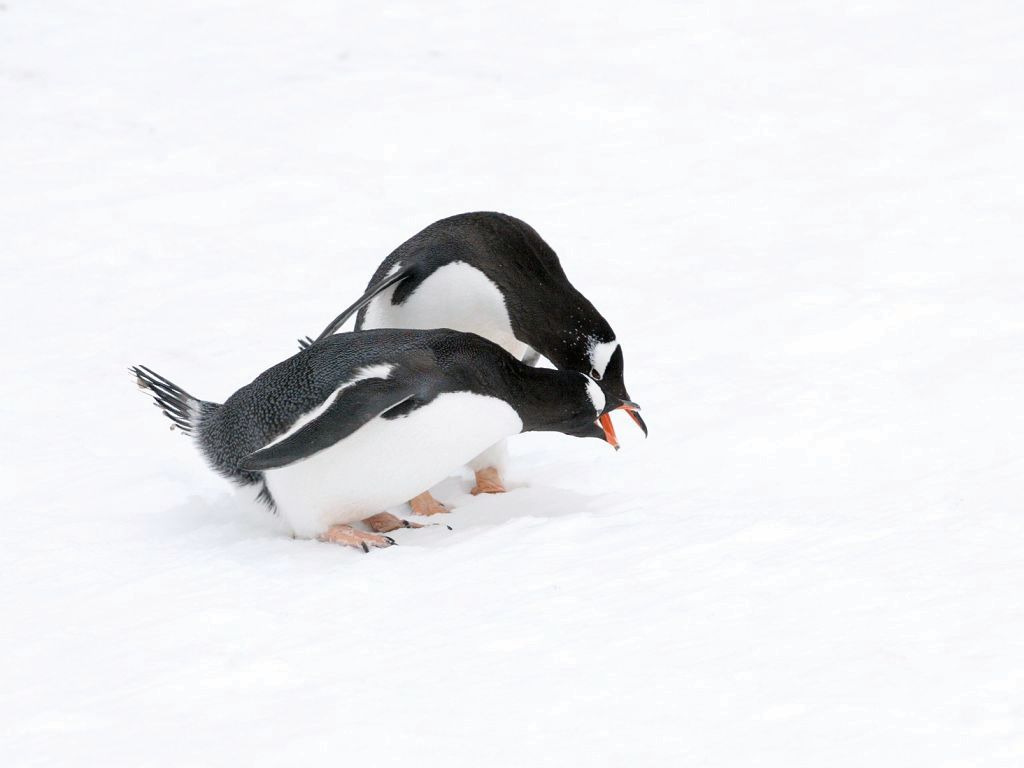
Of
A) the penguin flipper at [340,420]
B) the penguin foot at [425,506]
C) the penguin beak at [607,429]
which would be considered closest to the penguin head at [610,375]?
the penguin beak at [607,429]

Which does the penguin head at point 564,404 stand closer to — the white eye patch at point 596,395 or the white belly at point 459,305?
the white eye patch at point 596,395

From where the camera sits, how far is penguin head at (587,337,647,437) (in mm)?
3844

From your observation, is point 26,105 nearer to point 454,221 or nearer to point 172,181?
point 172,181

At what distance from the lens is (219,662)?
2828 millimetres

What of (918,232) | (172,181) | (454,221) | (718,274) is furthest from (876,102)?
(454,221)

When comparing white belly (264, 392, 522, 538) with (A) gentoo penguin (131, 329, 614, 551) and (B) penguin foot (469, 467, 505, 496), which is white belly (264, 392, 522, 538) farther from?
(B) penguin foot (469, 467, 505, 496)

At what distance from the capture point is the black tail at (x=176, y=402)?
3973mm

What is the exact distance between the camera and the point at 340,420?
3367mm

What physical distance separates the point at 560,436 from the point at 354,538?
48.9 inches

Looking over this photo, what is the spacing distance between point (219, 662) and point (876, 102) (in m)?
5.53

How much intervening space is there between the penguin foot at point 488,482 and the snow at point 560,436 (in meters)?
0.10

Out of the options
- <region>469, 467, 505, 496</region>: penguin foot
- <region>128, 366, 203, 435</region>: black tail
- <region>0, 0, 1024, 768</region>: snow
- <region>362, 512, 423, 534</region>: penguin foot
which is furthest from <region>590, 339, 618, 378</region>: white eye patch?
<region>128, 366, 203, 435</region>: black tail

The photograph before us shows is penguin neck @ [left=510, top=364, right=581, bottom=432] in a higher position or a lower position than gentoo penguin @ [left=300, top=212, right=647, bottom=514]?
lower

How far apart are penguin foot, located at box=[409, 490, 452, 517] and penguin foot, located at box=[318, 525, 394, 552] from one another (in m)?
0.34
